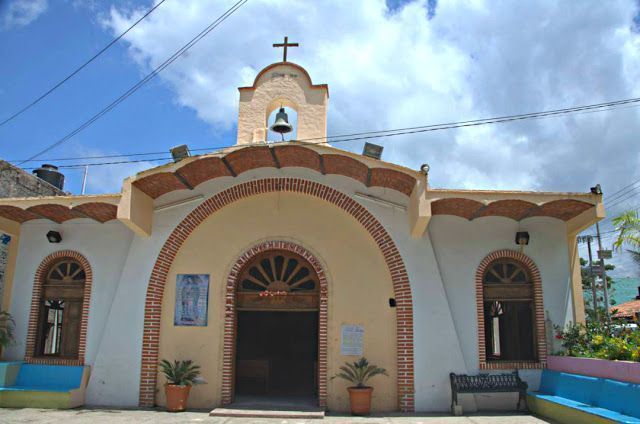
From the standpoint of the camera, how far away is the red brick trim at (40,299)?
10.8 metres

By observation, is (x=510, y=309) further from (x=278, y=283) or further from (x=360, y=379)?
(x=278, y=283)

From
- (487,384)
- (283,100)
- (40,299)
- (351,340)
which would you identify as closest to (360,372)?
(351,340)

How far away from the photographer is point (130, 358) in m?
10.4

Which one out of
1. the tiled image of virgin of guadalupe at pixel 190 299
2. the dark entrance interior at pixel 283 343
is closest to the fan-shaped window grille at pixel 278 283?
the tiled image of virgin of guadalupe at pixel 190 299

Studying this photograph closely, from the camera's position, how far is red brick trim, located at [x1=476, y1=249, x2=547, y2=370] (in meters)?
10.1

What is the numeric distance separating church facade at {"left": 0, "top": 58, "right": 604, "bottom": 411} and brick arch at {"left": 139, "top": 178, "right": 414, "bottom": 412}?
2cm

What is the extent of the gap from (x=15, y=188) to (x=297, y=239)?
7.23 meters

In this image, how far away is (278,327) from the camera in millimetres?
Result: 15094

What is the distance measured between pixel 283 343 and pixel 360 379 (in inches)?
220

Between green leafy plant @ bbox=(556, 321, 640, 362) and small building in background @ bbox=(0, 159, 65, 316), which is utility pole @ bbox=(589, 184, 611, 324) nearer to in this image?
green leafy plant @ bbox=(556, 321, 640, 362)

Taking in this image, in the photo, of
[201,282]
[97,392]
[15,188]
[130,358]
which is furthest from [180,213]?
[15,188]

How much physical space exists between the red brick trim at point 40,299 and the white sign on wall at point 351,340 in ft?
17.5

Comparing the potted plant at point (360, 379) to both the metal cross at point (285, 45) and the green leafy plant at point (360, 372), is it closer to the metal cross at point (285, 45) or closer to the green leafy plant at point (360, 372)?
the green leafy plant at point (360, 372)

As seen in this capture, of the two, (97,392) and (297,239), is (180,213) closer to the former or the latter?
(297,239)
